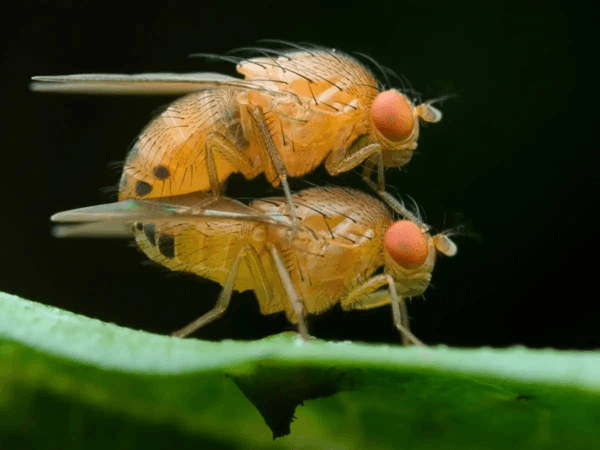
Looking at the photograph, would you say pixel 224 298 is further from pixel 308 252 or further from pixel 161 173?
pixel 161 173

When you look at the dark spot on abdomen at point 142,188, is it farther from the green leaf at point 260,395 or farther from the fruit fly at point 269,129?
the green leaf at point 260,395

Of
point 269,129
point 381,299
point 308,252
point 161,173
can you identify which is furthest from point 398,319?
point 161,173

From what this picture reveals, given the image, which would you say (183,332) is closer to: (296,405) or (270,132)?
(270,132)

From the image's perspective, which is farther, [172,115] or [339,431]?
[172,115]

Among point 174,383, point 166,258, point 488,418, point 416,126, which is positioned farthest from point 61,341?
point 416,126

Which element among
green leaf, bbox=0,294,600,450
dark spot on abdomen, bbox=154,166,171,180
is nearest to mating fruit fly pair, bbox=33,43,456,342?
dark spot on abdomen, bbox=154,166,171,180

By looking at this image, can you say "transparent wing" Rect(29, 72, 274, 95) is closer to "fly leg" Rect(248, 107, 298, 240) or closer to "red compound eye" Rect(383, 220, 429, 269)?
"fly leg" Rect(248, 107, 298, 240)

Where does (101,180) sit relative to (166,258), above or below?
below
